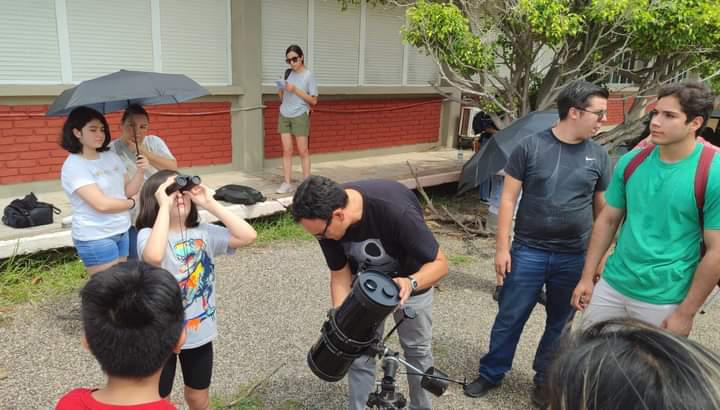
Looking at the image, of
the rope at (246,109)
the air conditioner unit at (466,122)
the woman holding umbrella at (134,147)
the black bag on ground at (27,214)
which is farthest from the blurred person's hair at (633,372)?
the air conditioner unit at (466,122)

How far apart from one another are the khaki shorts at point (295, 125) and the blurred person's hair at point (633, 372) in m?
5.72

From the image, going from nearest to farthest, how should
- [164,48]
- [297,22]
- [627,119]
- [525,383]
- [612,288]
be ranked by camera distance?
1. [612,288]
2. [525,383]
3. [164,48]
4. [627,119]
5. [297,22]

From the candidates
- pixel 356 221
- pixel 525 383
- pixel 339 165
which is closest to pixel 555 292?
pixel 525 383

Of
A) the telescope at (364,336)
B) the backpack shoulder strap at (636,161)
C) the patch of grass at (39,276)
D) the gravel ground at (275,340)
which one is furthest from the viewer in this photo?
the patch of grass at (39,276)

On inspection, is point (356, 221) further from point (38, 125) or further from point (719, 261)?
point (38, 125)

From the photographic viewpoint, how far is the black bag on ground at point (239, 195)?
5820 mm

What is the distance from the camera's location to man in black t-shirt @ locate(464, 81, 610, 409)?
289 cm

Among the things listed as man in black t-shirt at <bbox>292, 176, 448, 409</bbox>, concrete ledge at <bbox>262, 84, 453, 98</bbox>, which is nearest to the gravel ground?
man in black t-shirt at <bbox>292, 176, 448, 409</bbox>

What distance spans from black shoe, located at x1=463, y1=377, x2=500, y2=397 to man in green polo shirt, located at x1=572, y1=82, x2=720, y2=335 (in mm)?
922

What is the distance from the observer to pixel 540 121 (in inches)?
221

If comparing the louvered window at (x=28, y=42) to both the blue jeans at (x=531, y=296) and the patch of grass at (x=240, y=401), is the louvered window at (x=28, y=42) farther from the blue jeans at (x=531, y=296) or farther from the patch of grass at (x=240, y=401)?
the blue jeans at (x=531, y=296)

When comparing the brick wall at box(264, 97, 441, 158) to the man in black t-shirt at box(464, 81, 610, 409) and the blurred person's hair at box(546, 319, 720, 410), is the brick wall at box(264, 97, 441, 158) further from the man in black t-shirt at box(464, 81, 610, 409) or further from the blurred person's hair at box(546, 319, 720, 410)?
the blurred person's hair at box(546, 319, 720, 410)

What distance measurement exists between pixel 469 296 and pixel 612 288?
2.25 metres

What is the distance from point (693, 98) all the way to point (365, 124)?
6856 millimetres
